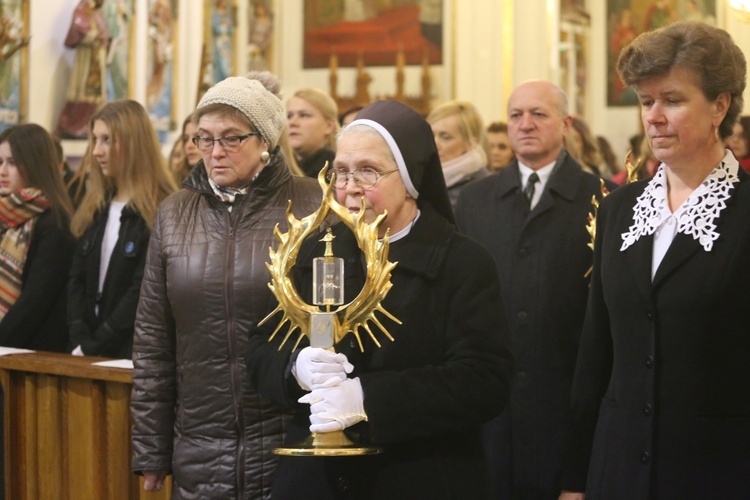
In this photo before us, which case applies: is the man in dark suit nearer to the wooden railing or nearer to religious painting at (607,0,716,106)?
the wooden railing

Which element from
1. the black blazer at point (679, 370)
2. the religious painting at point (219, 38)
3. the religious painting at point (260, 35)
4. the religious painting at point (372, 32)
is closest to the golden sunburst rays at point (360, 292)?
the black blazer at point (679, 370)

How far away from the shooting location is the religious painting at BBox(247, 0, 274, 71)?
56.6 feet

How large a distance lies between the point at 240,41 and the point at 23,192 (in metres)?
11.0

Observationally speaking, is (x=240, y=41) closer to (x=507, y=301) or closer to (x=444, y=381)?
(x=507, y=301)

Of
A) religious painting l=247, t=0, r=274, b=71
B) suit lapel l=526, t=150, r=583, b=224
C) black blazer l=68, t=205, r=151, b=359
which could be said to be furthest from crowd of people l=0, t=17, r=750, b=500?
religious painting l=247, t=0, r=274, b=71

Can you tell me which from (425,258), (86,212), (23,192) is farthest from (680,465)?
(23,192)

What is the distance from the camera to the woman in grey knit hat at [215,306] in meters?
3.94

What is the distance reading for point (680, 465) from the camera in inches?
121

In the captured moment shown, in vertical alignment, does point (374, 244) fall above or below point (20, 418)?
above

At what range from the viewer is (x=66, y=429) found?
16.3 feet

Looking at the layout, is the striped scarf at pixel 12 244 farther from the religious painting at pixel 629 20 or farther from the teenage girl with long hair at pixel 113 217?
the religious painting at pixel 629 20

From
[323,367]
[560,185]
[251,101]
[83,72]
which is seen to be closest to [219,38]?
[83,72]

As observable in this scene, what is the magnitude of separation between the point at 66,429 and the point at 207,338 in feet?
4.36

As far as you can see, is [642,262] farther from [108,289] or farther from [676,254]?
[108,289]
